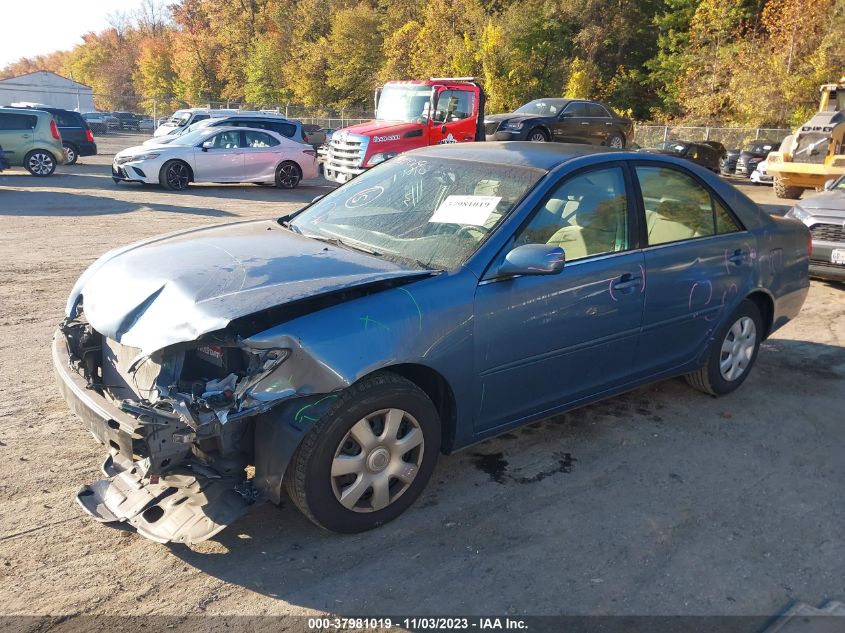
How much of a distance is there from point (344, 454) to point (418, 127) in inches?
540

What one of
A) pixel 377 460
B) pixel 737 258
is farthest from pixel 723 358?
pixel 377 460

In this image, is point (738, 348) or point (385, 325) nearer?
point (385, 325)

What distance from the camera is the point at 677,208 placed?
4598 mm

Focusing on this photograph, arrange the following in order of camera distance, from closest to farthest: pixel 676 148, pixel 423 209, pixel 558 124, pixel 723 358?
1. pixel 423 209
2. pixel 723 358
3. pixel 558 124
4. pixel 676 148

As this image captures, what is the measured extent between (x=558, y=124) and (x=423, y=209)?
55.3ft

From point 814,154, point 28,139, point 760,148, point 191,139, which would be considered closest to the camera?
point 191,139

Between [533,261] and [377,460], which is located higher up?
[533,261]

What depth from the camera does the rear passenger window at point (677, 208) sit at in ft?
14.4

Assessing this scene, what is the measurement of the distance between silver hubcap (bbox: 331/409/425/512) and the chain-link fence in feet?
94.4

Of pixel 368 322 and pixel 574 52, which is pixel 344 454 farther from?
pixel 574 52

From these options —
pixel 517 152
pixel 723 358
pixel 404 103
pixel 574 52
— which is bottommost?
pixel 723 358

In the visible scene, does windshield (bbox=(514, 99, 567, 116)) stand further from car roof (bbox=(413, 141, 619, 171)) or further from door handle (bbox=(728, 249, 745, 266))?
car roof (bbox=(413, 141, 619, 171))

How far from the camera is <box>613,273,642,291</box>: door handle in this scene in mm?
4055

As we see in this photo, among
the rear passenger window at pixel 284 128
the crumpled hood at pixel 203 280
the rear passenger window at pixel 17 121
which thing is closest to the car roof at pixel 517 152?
the crumpled hood at pixel 203 280
